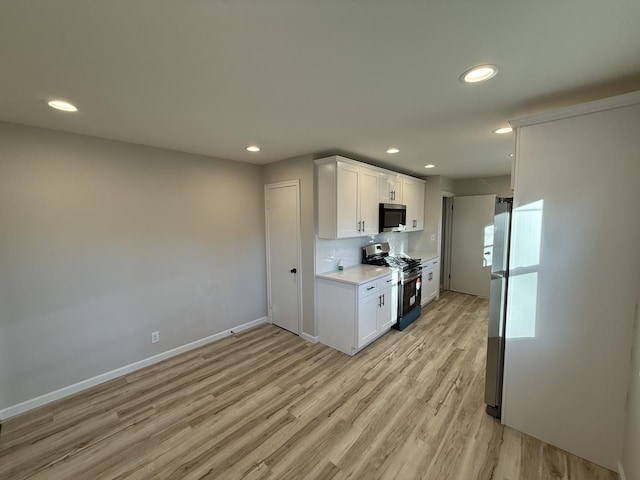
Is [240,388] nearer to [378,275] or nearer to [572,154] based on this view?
[378,275]

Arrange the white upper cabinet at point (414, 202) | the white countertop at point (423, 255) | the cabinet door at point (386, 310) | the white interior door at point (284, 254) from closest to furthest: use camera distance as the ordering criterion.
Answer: the cabinet door at point (386, 310) < the white interior door at point (284, 254) < the white upper cabinet at point (414, 202) < the white countertop at point (423, 255)

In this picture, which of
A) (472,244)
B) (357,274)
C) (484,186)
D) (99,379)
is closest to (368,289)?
(357,274)

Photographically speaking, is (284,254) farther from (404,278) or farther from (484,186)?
(484,186)

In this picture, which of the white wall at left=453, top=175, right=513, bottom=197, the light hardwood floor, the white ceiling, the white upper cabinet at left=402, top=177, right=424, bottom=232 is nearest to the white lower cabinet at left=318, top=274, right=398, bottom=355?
the light hardwood floor

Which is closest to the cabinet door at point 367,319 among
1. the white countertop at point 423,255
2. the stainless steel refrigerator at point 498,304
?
the stainless steel refrigerator at point 498,304

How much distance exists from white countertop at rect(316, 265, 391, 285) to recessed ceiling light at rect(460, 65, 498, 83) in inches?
83.0

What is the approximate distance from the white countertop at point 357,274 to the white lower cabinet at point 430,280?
52.9 inches

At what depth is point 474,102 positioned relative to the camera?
5.91ft

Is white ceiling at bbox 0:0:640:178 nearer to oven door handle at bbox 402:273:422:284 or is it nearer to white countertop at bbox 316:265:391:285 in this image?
white countertop at bbox 316:265:391:285

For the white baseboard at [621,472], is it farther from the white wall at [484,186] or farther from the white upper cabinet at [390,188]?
the white wall at [484,186]

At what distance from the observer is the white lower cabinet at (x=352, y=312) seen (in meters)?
3.06

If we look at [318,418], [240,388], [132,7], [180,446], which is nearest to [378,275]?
[318,418]

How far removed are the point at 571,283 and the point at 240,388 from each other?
9.44ft

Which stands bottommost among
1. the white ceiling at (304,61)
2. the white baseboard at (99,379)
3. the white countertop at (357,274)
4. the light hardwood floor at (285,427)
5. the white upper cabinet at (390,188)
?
the light hardwood floor at (285,427)
